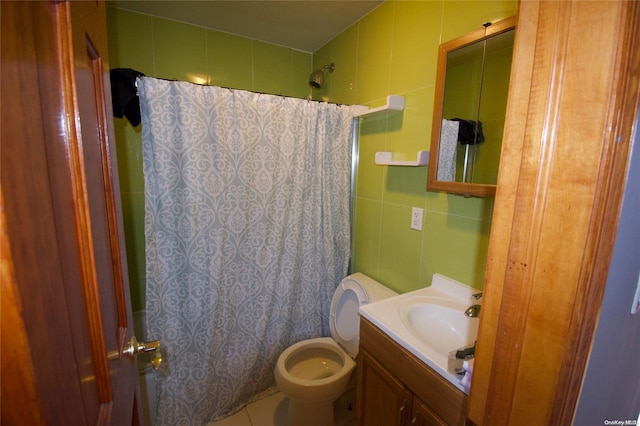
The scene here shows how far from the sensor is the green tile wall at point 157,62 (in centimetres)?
183

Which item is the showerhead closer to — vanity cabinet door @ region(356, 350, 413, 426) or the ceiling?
the ceiling

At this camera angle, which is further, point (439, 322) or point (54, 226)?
point (439, 322)

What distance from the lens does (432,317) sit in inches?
50.8

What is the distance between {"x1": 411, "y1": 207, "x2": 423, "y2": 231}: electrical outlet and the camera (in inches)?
58.7

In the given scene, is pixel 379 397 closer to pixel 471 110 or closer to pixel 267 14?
pixel 471 110

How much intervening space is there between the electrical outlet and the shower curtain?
0.56 meters

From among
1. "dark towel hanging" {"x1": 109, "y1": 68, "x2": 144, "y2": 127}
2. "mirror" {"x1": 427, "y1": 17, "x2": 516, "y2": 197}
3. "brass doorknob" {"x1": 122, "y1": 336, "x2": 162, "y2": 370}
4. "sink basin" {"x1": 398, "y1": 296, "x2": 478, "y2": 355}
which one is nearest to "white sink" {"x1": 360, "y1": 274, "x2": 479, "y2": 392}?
"sink basin" {"x1": 398, "y1": 296, "x2": 478, "y2": 355}

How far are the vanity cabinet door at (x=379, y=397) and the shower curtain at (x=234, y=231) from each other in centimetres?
73

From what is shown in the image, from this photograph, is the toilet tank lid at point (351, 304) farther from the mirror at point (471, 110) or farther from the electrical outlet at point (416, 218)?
the mirror at point (471, 110)

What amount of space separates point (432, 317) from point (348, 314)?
63 cm

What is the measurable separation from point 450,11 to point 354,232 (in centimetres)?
138

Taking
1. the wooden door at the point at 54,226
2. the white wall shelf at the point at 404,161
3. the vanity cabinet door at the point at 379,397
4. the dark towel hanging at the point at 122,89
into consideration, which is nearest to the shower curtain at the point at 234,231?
the dark towel hanging at the point at 122,89

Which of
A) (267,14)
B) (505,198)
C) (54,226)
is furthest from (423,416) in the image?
(267,14)

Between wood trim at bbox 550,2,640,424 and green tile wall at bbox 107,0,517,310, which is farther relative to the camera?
green tile wall at bbox 107,0,517,310
